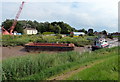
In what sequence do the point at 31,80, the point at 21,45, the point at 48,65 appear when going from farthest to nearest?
the point at 21,45 < the point at 48,65 < the point at 31,80

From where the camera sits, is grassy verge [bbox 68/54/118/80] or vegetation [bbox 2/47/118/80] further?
vegetation [bbox 2/47/118/80]

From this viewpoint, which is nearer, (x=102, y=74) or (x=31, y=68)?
(x=102, y=74)

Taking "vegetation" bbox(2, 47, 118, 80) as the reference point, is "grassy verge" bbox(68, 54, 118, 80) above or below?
above

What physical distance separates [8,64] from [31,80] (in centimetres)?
182

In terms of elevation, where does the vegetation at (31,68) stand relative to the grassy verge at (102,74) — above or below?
below

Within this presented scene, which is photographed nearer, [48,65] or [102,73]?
[102,73]

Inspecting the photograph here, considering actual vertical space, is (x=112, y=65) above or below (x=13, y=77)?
above

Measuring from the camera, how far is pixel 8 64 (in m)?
6.33

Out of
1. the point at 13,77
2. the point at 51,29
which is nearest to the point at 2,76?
the point at 13,77

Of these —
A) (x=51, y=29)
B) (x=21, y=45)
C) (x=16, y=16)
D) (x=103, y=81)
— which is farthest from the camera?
(x=51, y=29)

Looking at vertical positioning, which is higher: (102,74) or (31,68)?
(102,74)

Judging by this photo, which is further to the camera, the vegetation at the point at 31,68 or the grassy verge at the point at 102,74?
the vegetation at the point at 31,68

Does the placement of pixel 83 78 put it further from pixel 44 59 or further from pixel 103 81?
pixel 44 59

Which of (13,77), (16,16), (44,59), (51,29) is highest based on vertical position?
(16,16)
